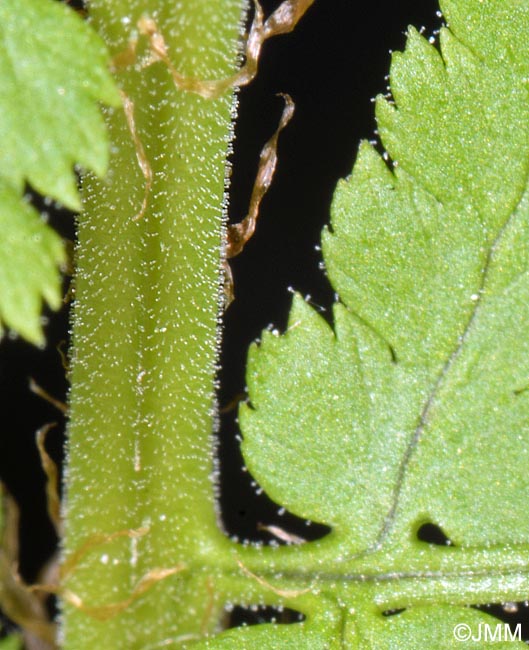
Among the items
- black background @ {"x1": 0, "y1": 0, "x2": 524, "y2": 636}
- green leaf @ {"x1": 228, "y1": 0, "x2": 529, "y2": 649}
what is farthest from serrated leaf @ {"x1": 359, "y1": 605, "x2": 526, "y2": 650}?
black background @ {"x1": 0, "y1": 0, "x2": 524, "y2": 636}

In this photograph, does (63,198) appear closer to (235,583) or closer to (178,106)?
(178,106)

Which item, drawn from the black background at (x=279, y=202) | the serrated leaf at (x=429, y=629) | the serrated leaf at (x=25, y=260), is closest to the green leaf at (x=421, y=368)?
the serrated leaf at (x=429, y=629)

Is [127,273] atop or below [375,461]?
atop

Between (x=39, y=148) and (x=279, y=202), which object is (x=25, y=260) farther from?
(x=279, y=202)

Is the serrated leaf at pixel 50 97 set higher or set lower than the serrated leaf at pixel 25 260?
higher

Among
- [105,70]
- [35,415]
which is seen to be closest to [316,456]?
[105,70]

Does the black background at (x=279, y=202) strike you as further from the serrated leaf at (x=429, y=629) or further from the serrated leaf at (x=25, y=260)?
the serrated leaf at (x=25, y=260)
